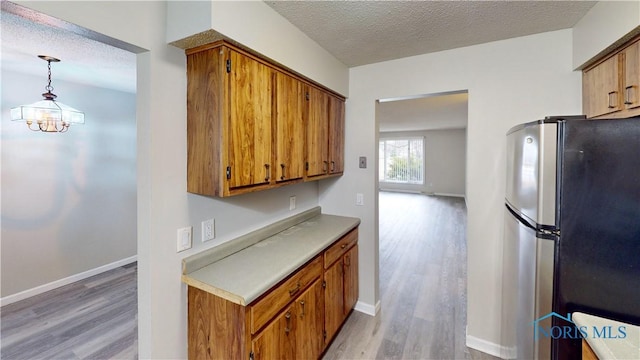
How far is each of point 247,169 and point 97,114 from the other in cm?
313

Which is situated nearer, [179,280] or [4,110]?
[179,280]

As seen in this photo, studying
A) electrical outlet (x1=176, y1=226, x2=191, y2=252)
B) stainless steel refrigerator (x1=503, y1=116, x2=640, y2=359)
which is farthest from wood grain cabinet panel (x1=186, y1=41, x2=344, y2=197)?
stainless steel refrigerator (x1=503, y1=116, x2=640, y2=359)

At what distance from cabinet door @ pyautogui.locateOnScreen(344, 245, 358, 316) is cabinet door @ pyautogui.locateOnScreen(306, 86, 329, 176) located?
0.82m

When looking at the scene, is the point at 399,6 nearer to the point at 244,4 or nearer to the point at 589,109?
the point at 244,4

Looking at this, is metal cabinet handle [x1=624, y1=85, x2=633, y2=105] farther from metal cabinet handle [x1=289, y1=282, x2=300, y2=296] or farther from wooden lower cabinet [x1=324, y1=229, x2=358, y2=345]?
metal cabinet handle [x1=289, y1=282, x2=300, y2=296]

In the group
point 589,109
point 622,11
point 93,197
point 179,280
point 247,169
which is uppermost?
point 622,11

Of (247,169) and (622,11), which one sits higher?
(622,11)

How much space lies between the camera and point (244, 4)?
4.67 feet

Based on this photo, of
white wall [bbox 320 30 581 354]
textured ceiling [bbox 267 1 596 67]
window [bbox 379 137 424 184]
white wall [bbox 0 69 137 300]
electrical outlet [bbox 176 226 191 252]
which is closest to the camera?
electrical outlet [bbox 176 226 191 252]

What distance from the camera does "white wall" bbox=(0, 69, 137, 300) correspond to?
110 inches

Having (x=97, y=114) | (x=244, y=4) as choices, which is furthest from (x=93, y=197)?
(x=244, y=4)

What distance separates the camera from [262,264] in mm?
1614

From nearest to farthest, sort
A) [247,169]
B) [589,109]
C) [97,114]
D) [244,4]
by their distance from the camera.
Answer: [244,4] → [247,169] → [589,109] → [97,114]

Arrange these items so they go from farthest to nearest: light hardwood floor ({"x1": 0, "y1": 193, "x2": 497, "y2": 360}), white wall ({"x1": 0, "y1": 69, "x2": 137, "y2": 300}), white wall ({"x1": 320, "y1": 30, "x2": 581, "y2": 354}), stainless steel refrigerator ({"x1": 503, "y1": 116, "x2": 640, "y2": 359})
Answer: white wall ({"x1": 0, "y1": 69, "x2": 137, "y2": 300}) < light hardwood floor ({"x1": 0, "y1": 193, "x2": 497, "y2": 360}) < white wall ({"x1": 320, "y1": 30, "x2": 581, "y2": 354}) < stainless steel refrigerator ({"x1": 503, "y1": 116, "x2": 640, "y2": 359})
